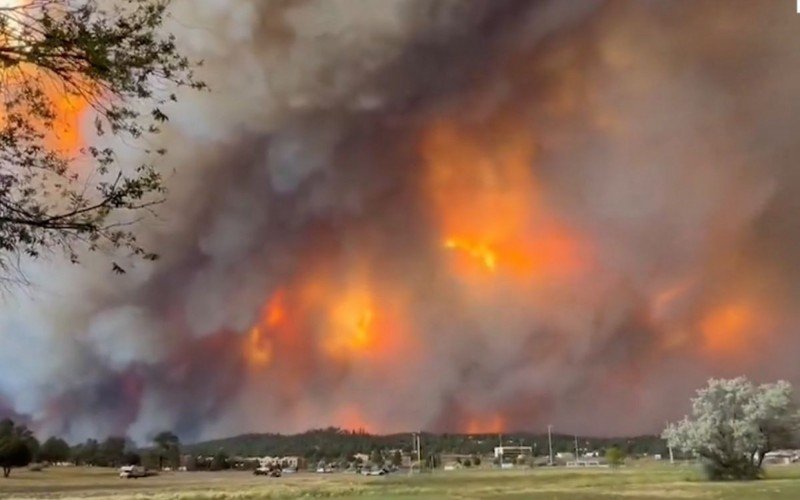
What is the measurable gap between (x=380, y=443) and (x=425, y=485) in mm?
572

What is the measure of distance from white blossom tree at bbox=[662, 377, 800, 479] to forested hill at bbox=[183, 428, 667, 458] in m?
0.37

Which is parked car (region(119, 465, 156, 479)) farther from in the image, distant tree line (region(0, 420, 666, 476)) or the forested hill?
the forested hill

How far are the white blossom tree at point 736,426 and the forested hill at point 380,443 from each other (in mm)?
367

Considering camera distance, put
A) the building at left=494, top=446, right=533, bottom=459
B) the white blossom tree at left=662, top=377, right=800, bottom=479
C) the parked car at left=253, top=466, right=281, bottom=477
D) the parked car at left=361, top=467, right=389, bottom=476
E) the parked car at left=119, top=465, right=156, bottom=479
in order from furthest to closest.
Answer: the building at left=494, top=446, right=533, bottom=459 → the white blossom tree at left=662, top=377, right=800, bottom=479 → the parked car at left=361, top=467, right=389, bottom=476 → the parked car at left=253, top=466, right=281, bottom=477 → the parked car at left=119, top=465, right=156, bottom=479

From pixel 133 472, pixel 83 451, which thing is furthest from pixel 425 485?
pixel 83 451

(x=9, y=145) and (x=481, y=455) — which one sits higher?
(x=9, y=145)

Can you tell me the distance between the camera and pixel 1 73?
10.7 feet

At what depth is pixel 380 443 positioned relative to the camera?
654cm

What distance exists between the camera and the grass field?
18.5ft

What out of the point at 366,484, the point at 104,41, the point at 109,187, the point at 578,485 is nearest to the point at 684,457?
the point at 578,485

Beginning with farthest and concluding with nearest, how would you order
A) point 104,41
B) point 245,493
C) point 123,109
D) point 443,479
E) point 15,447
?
1. point 443,479
2. point 245,493
3. point 15,447
4. point 123,109
5. point 104,41

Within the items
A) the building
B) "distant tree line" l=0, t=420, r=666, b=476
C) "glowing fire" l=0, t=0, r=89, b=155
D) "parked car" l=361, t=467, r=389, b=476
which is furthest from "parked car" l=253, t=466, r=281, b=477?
"glowing fire" l=0, t=0, r=89, b=155

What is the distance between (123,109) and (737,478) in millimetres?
6352

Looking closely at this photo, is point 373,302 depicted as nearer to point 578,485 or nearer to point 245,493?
point 245,493
